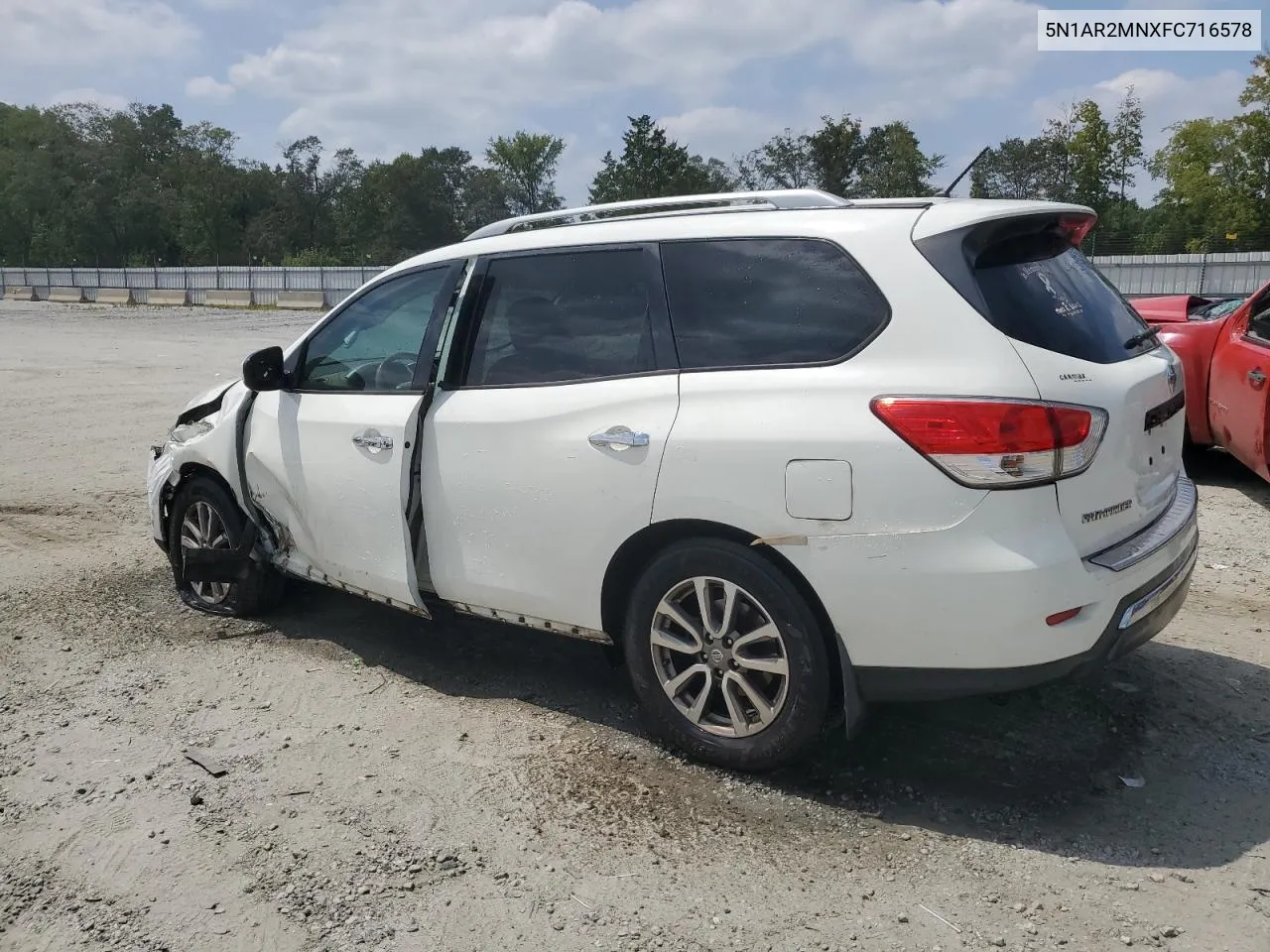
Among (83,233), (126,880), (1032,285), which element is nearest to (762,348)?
(1032,285)

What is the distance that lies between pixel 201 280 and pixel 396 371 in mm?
44535

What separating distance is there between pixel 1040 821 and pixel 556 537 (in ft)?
6.07

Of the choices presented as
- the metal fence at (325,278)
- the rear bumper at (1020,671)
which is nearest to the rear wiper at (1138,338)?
the rear bumper at (1020,671)

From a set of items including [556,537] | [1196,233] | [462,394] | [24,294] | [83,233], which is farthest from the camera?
[83,233]

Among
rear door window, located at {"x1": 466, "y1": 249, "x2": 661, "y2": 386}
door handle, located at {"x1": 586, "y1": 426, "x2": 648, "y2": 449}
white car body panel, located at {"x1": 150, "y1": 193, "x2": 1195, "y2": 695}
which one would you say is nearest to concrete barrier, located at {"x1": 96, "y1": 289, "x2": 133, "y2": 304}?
rear door window, located at {"x1": 466, "y1": 249, "x2": 661, "y2": 386}

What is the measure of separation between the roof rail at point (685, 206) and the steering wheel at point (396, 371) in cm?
59

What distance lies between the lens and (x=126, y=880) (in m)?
3.17

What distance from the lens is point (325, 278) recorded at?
131ft

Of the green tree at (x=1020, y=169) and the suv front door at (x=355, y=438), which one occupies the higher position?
the green tree at (x=1020, y=169)

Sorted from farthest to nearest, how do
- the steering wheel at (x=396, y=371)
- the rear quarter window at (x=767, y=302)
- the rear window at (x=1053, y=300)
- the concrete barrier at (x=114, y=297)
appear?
1. the concrete barrier at (x=114, y=297)
2. the steering wheel at (x=396, y=371)
3. the rear quarter window at (x=767, y=302)
4. the rear window at (x=1053, y=300)

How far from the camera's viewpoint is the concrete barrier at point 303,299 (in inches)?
1480

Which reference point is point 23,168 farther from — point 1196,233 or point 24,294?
point 1196,233

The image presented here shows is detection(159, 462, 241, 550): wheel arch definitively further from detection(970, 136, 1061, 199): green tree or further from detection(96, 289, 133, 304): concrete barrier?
detection(970, 136, 1061, 199): green tree

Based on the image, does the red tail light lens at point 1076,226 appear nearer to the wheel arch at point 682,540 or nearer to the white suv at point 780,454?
the white suv at point 780,454
